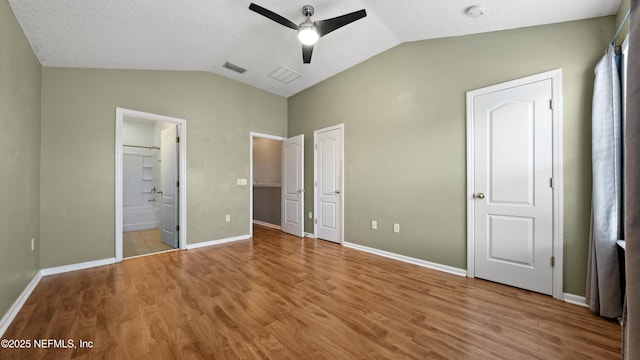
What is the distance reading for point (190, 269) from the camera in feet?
9.93

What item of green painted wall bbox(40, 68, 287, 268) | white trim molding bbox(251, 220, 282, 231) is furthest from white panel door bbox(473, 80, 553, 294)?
white trim molding bbox(251, 220, 282, 231)

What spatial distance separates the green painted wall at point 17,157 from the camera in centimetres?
189

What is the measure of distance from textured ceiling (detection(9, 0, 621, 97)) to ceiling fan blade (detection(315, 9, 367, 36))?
28cm

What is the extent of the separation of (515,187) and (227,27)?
3.73m

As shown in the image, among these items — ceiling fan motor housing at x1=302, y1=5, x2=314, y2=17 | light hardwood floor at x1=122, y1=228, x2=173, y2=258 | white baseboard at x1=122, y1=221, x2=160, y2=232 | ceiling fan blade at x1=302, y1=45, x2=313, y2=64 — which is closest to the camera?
ceiling fan motor housing at x1=302, y1=5, x2=314, y2=17

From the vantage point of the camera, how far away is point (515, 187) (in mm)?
2479

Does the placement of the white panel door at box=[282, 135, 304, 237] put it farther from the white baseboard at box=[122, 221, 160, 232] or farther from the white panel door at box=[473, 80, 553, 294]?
the white baseboard at box=[122, 221, 160, 232]

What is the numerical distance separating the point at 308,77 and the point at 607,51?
362 cm

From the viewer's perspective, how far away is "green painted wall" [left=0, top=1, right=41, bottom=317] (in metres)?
1.89

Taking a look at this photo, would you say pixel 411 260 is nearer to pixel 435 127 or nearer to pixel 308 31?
pixel 435 127

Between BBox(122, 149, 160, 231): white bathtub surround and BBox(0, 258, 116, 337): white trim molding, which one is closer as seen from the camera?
BBox(0, 258, 116, 337): white trim molding

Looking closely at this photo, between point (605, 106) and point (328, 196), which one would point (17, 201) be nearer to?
point (328, 196)

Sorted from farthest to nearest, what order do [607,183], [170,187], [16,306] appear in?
[170,187] < [16,306] < [607,183]

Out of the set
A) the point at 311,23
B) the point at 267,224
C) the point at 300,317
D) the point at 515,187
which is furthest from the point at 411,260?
the point at 267,224
